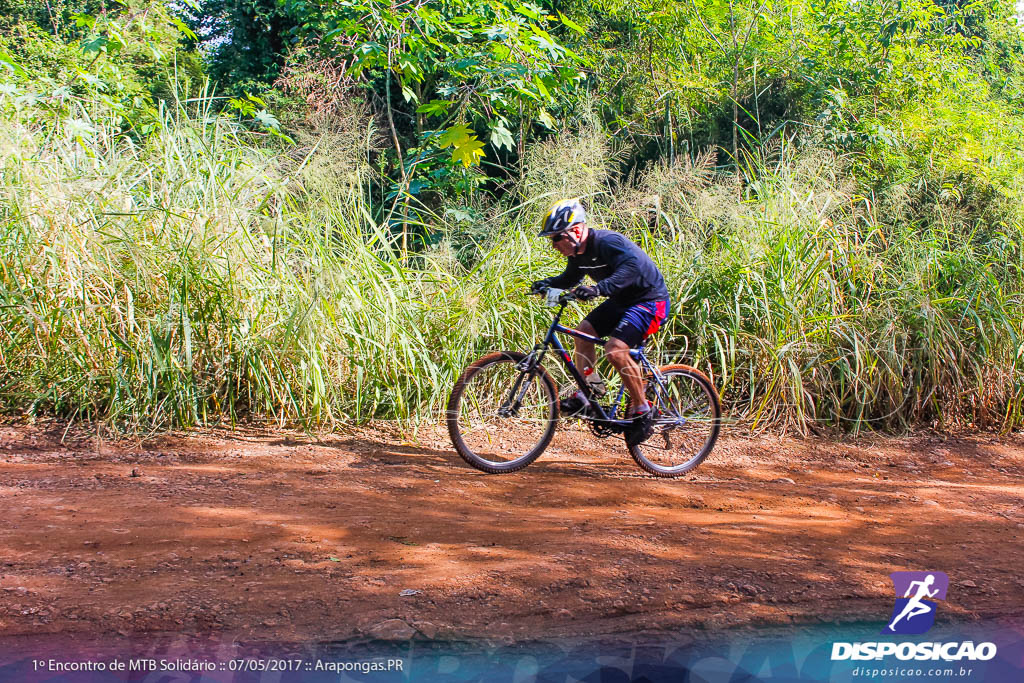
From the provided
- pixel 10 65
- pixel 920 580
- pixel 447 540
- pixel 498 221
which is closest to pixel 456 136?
pixel 498 221

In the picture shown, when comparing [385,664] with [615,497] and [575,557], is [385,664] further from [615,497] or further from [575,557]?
[615,497]

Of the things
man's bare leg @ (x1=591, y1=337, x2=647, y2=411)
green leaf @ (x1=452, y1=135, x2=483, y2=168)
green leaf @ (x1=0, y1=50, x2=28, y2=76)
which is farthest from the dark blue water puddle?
Result: green leaf @ (x1=0, y1=50, x2=28, y2=76)

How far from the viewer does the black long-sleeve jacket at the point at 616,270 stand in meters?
5.33

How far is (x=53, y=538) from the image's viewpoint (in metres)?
3.79

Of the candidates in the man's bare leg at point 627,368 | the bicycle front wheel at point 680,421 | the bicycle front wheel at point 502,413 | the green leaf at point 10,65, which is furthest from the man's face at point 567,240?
the green leaf at point 10,65

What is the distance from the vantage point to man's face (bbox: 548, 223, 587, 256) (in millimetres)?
5402

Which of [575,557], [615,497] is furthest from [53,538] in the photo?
[615,497]

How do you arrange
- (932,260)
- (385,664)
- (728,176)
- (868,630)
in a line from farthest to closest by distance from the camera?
(728,176) → (932,260) → (868,630) → (385,664)

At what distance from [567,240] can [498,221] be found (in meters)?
2.31

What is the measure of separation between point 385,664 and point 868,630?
194 cm

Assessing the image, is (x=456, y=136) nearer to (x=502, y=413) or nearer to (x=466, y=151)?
(x=466, y=151)

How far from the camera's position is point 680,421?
5824mm

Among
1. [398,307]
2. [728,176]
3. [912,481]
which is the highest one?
[728,176]

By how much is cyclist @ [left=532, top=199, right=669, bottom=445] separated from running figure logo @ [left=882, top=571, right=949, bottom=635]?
2.19 meters
